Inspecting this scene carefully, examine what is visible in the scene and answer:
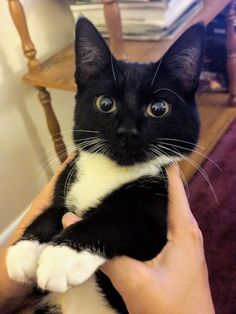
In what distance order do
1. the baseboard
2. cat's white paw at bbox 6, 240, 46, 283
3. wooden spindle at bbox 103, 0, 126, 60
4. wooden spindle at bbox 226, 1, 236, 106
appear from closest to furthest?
cat's white paw at bbox 6, 240, 46, 283 → wooden spindle at bbox 103, 0, 126, 60 → the baseboard → wooden spindle at bbox 226, 1, 236, 106

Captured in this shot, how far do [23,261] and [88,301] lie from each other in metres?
0.17

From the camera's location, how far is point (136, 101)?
2.67 feet

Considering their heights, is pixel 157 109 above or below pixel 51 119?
above

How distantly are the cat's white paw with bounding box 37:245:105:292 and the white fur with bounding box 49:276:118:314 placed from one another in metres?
0.17

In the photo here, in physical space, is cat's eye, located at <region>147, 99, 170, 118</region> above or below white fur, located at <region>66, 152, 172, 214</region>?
above

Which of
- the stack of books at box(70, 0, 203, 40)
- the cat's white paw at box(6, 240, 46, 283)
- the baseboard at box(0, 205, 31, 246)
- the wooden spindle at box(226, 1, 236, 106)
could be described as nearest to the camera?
the cat's white paw at box(6, 240, 46, 283)

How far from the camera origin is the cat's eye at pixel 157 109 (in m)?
0.82

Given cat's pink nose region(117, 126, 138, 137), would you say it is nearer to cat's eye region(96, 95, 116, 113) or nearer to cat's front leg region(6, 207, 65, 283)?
cat's eye region(96, 95, 116, 113)

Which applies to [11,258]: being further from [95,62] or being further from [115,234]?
[95,62]

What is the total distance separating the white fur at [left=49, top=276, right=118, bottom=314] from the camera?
84 cm

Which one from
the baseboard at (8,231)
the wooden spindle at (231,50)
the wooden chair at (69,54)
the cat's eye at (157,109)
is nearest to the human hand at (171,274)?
the cat's eye at (157,109)

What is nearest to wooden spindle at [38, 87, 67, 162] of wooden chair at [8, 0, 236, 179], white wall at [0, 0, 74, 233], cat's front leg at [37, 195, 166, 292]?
wooden chair at [8, 0, 236, 179]

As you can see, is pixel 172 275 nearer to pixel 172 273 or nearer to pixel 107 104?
pixel 172 273

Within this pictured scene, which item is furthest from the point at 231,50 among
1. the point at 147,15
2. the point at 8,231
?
the point at 8,231
